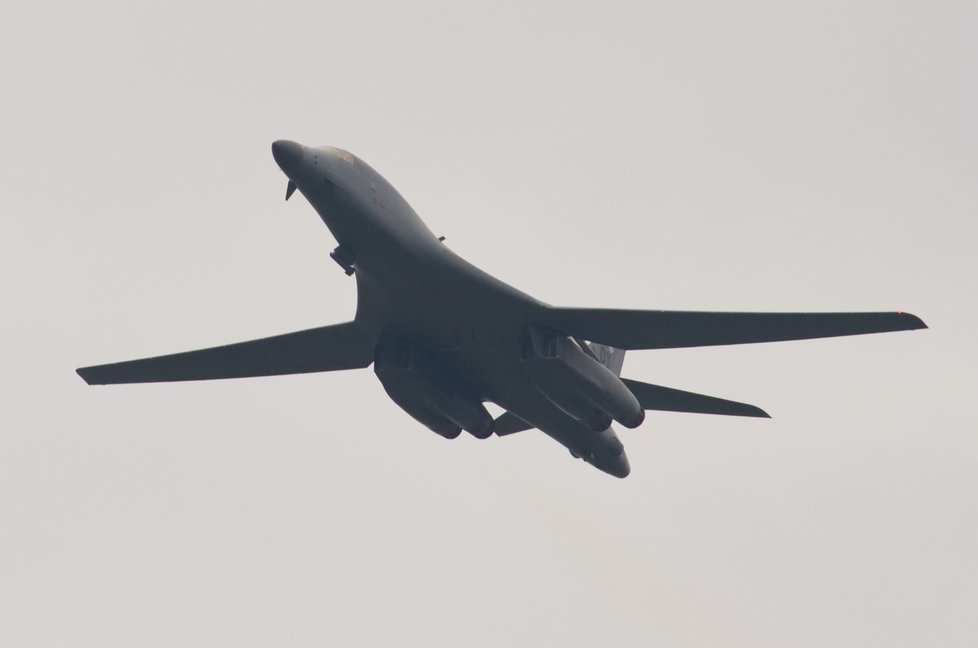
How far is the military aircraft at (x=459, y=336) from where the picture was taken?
27.6m

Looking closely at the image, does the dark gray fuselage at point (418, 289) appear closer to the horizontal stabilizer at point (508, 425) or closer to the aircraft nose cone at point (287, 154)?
the aircraft nose cone at point (287, 154)

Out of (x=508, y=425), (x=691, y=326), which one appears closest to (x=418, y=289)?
(x=691, y=326)

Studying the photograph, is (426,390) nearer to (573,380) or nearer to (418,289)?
(418,289)

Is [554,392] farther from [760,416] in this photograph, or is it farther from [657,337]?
[760,416]

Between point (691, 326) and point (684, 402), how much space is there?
14.4 ft

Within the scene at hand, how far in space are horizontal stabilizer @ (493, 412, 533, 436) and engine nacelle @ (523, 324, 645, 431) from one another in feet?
10.8

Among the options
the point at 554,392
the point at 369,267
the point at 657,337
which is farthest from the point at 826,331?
the point at 369,267

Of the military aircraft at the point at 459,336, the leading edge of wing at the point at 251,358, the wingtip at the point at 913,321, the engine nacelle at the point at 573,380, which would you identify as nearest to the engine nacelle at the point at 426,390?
the military aircraft at the point at 459,336

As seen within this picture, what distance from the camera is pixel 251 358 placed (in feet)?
109

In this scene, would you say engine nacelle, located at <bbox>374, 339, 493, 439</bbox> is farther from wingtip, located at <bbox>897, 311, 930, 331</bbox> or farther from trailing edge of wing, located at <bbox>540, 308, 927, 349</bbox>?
wingtip, located at <bbox>897, 311, 930, 331</bbox>

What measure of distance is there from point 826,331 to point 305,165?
1043 cm

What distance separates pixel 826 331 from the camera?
27375 mm

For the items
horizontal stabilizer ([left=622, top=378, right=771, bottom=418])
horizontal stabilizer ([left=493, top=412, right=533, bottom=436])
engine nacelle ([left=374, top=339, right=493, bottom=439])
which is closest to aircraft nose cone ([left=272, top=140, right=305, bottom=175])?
engine nacelle ([left=374, top=339, right=493, bottom=439])

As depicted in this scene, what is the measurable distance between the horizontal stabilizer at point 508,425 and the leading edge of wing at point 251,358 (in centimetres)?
340
